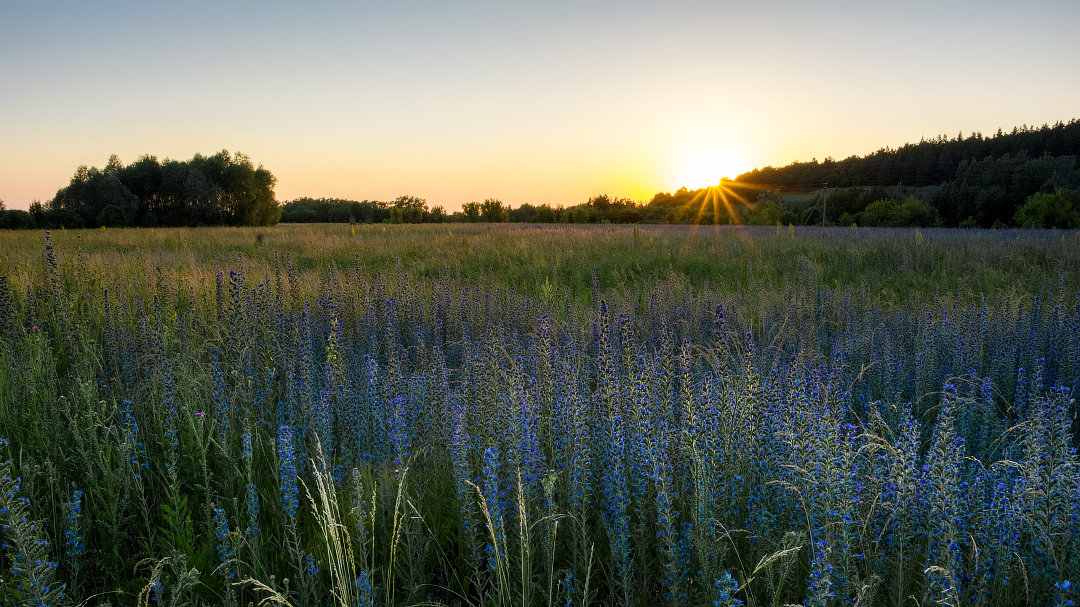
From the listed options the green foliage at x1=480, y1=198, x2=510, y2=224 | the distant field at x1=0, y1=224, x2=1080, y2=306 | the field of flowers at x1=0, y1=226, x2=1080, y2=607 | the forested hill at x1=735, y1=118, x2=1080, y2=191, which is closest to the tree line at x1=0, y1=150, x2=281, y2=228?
the green foliage at x1=480, y1=198, x2=510, y2=224

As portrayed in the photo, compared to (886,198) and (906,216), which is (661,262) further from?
(886,198)

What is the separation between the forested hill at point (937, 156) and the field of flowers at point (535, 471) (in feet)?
252

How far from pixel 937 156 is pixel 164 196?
89.8m

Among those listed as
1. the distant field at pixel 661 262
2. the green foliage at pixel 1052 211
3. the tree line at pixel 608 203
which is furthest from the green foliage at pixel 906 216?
the distant field at pixel 661 262

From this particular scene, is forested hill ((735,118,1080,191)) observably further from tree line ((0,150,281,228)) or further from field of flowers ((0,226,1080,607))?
field of flowers ((0,226,1080,607))

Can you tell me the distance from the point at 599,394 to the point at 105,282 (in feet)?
28.8

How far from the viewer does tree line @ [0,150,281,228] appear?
4416 centimetres

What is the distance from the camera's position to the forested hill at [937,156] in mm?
68406

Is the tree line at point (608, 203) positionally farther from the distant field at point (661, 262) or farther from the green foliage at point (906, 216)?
the distant field at point (661, 262)

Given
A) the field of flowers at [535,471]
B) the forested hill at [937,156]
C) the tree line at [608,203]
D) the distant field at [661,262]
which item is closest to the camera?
the field of flowers at [535,471]

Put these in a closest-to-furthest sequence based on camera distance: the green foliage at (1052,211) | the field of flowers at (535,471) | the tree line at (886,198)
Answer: the field of flowers at (535,471) < the green foliage at (1052,211) < the tree line at (886,198)

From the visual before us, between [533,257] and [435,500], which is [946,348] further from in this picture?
[533,257]

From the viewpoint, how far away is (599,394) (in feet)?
11.1

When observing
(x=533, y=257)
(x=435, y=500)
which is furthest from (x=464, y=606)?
(x=533, y=257)
